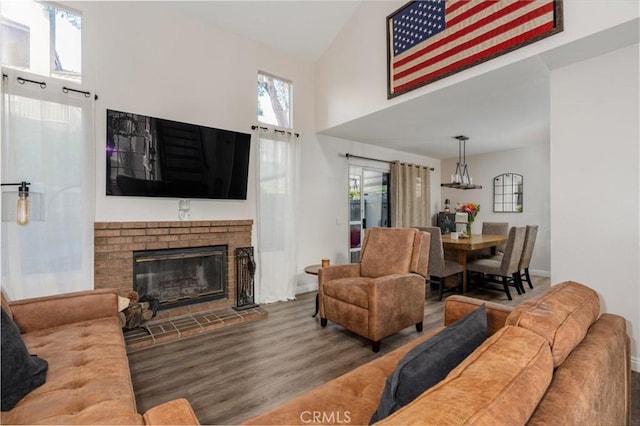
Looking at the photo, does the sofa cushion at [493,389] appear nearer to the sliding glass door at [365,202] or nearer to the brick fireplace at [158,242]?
the brick fireplace at [158,242]

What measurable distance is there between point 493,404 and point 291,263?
3.63m

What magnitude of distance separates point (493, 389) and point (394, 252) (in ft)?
7.98

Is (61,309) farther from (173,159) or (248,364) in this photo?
(173,159)

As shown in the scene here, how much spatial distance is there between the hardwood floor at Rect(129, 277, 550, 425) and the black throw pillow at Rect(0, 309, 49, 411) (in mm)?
766

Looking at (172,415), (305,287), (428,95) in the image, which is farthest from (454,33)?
(305,287)

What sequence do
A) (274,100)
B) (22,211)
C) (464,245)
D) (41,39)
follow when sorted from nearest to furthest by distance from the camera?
(22,211) → (41,39) → (464,245) → (274,100)

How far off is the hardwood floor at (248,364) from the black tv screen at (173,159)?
5.09 ft

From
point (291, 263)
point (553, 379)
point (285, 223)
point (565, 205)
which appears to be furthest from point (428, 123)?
point (553, 379)

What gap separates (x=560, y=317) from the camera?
0.97 meters

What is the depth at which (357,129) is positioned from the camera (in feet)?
14.2

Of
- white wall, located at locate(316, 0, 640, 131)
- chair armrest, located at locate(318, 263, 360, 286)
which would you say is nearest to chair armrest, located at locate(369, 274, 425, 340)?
chair armrest, located at locate(318, 263, 360, 286)

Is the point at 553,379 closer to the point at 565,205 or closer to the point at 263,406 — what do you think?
the point at 263,406

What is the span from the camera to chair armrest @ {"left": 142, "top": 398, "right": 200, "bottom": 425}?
84 cm

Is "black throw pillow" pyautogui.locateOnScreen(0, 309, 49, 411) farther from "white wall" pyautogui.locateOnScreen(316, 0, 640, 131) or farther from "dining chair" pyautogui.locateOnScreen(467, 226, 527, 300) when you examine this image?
"dining chair" pyautogui.locateOnScreen(467, 226, 527, 300)
